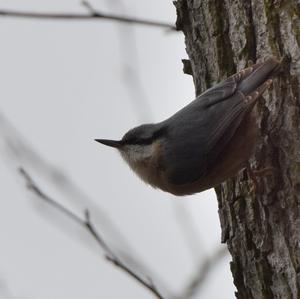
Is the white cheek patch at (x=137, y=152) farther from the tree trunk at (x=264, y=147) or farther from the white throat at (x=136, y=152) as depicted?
the tree trunk at (x=264, y=147)

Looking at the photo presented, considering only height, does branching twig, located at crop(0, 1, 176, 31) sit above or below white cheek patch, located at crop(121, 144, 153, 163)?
above

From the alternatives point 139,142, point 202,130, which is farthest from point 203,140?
point 139,142

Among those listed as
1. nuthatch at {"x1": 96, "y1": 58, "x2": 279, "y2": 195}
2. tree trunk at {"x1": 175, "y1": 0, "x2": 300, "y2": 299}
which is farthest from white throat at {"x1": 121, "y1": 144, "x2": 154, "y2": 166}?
tree trunk at {"x1": 175, "y1": 0, "x2": 300, "y2": 299}

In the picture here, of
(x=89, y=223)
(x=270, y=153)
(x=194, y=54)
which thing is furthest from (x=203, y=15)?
(x=89, y=223)

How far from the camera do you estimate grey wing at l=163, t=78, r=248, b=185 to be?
11.7 ft

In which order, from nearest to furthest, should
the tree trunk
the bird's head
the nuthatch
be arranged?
the tree trunk < the nuthatch < the bird's head

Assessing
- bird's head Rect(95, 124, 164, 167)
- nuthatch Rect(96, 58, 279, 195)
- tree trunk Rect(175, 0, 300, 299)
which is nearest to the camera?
tree trunk Rect(175, 0, 300, 299)

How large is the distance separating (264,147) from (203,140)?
55cm

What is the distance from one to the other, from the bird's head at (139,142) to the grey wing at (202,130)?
0.10 m

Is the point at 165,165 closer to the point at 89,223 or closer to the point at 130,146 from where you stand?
the point at 130,146

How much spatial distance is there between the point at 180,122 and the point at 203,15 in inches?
24.7

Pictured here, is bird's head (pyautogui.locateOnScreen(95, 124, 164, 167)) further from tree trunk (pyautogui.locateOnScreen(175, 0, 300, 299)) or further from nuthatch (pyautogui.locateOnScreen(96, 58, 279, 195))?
tree trunk (pyautogui.locateOnScreen(175, 0, 300, 299))

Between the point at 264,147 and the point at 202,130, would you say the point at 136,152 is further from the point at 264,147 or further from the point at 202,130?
the point at 264,147

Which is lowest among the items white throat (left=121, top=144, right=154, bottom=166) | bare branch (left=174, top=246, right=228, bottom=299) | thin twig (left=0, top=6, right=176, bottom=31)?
bare branch (left=174, top=246, right=228, bottom=299)
